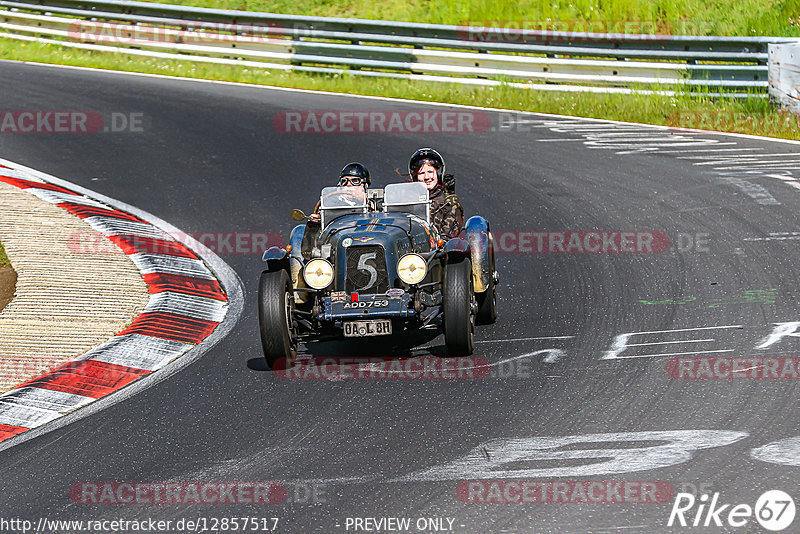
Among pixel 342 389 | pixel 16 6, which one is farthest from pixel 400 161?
pixel 16 6

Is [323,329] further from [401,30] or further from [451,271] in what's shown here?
[401,30]

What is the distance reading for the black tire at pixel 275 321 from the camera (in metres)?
7.48

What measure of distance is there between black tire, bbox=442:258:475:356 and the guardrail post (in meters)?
9.11

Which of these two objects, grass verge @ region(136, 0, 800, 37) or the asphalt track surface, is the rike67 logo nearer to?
the asphalt track surface

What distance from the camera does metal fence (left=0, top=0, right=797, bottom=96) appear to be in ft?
55.2

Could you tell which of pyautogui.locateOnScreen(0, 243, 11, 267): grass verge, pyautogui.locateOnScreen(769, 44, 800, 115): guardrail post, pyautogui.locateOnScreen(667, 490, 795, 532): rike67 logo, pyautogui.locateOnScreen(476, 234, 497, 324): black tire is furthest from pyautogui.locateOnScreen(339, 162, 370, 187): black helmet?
pyautogui.locateOnScreen(769, 44, 800, 115): guardrail post

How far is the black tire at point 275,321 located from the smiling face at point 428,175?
2.08 m

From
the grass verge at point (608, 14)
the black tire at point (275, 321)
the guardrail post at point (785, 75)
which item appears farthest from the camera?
the grass verge at point (608, 14)

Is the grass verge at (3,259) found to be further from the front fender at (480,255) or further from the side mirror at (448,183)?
the front fender at (480,255)

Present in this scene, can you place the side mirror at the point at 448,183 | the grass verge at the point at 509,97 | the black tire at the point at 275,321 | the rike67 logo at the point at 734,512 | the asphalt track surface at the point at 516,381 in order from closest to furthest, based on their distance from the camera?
the rike67 logo at the point at 734,512
the asphalt track surface at the point at 516,381
the black tire at the point at 275,321
the side mirror at the point at 448,183
the grass verge at the point at 509,97

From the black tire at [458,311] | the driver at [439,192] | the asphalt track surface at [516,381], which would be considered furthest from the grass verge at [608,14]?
the black tire at [458,311]

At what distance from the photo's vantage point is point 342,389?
7102 millimetres

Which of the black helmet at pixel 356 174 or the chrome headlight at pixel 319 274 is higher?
the black helmet at pixel 356 174

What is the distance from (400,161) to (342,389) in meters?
7.51
